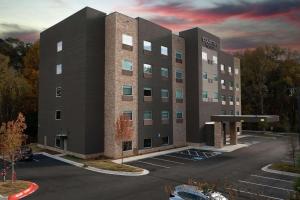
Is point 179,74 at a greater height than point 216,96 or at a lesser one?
greater

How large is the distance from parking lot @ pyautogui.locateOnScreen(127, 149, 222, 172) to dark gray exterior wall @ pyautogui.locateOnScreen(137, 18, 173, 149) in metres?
4.05

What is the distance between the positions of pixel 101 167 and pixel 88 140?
6881 millimetres

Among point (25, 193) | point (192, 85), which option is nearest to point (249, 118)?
point (192, 85)

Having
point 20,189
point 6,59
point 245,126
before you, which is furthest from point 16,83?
point 245,126

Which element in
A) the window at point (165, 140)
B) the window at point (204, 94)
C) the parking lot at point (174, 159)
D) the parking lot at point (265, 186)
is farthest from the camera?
the window at point (204, 94)

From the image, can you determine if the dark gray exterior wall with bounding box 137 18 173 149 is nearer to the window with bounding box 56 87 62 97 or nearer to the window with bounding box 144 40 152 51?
the window with bounding box 144 40 152 51

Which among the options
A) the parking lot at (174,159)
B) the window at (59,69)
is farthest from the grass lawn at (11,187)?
the window at (59,69)

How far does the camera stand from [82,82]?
37.5m

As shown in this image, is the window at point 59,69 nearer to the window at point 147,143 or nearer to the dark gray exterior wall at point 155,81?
the dark gray exterior wall at point 155,81

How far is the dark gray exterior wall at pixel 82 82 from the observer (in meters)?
37.1

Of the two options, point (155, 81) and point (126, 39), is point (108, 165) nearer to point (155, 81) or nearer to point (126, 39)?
point (155, 81)

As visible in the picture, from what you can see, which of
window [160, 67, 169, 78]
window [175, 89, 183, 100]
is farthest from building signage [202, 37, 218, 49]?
window [175, 89, 183, 100]

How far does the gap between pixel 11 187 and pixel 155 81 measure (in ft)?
85.8

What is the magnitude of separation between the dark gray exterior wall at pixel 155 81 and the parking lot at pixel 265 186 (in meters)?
17.4
